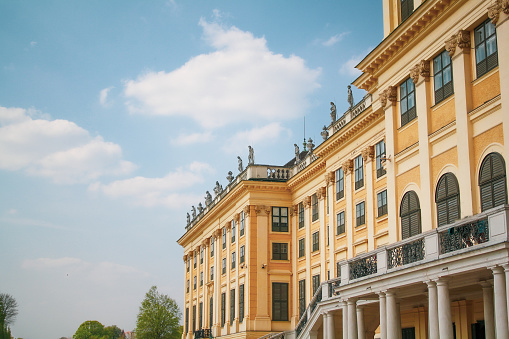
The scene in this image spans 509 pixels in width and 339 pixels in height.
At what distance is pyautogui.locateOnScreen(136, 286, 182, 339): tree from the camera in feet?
271

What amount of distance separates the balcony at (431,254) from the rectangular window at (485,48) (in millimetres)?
6650

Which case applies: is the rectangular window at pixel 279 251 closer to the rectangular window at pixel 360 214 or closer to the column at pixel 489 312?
the rectangular window at pixel 360 214

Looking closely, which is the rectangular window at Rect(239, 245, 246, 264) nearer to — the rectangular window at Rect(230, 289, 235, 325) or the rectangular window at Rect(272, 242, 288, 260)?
the rectangular window at Rect(272, 242, 288, 260)

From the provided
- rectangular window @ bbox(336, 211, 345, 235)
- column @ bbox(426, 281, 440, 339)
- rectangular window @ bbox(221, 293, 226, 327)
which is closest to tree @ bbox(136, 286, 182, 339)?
rectangular window @ bbox(221, 293, 226, 327)

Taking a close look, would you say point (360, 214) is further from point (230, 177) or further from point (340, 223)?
point (230, 177)

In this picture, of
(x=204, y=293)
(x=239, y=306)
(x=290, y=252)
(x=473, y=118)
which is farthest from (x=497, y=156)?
(x=204, y=293)

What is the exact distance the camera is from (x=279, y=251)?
2152 inches

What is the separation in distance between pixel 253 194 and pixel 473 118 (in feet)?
105

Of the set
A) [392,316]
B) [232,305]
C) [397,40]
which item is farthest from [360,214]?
[232,305]

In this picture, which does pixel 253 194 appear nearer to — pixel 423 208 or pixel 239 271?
pixel 239 271

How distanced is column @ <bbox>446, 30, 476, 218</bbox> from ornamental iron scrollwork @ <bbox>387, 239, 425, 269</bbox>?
2.50 m

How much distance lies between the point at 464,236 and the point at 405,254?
3664 millimetres

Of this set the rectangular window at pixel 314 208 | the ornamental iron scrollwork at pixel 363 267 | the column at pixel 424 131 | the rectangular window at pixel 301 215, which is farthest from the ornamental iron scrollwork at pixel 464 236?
the rectangular window at pixel 301 215

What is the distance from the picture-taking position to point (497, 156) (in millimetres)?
23531
